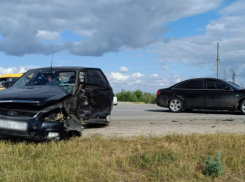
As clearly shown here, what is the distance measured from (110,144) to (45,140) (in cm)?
125

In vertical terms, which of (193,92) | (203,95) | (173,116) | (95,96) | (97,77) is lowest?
(173,116)

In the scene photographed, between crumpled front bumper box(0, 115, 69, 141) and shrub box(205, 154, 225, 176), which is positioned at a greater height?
crumpled front bumper box(0, 115, 69, 141)

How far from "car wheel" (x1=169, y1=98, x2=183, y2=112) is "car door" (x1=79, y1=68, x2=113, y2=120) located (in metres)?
5.48

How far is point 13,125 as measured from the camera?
20.6ft

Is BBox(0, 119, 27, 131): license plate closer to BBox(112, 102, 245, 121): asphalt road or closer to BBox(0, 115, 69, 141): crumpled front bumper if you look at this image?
BBox(0, 115, 69, 141): crumpled front bumper

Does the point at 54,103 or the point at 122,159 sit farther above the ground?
the point at 54,103

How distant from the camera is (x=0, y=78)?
16578 millimetres

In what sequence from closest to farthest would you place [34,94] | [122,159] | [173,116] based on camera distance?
[122,159], [34,94], [173,116]

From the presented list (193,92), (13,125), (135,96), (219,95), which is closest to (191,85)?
(193,92)

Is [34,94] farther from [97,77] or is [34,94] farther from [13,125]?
[97,77]

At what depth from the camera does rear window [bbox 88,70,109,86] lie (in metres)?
8.80

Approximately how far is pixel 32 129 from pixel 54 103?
68 centimetres

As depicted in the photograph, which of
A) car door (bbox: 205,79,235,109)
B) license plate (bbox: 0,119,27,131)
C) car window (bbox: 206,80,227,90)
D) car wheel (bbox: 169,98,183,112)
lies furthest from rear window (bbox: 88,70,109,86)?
car window (bbox: 206,80,227,90)

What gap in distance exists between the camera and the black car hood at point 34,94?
646cm
